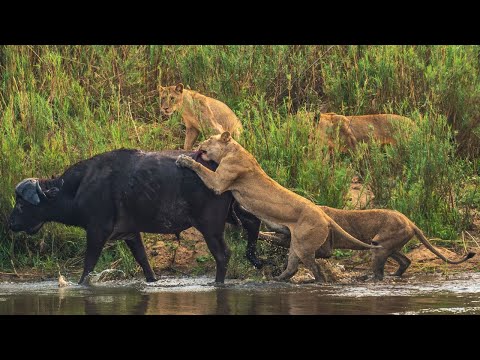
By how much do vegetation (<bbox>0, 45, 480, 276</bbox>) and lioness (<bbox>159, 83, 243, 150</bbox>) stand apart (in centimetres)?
19

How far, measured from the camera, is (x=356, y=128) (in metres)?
15.3

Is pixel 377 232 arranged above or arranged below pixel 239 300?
above

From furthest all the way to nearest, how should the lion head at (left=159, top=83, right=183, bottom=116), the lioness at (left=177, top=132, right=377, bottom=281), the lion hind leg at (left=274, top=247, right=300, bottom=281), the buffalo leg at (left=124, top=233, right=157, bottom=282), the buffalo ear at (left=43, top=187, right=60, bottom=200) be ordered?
the lion head at (left=159, top=83, right=183, bottom=116) < the buffalo leg at (left=124, top=233, right=157, bottom=282) < the buffalo ear at (left=43, top=187, right=60, bottom=200) < the lion hind leg at (left=274, top=247, right=300, bottom=281) < the lioness at (left=177, top=132, right=377, bottom=281)

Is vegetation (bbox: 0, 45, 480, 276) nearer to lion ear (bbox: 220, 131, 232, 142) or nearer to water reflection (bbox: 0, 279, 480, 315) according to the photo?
water reflection (bbox: 0, 279, 480, 315)

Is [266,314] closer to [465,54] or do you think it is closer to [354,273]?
[354,273]

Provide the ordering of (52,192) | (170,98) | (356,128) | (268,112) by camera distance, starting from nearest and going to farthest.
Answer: (52,192) < (268,112) < (356,128) < (170,98)

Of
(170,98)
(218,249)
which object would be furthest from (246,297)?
(170,98)

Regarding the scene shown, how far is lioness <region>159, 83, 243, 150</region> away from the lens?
15.2 metres

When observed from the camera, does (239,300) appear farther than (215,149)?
No

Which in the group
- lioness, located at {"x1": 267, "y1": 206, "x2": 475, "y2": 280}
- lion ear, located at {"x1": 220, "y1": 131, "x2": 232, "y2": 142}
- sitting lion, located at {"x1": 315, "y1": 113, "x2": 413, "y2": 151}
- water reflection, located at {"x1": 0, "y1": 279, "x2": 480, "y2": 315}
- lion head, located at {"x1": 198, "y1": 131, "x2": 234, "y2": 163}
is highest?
sitting lion, located at {"x1": 315, "y1": 113, "x2": 413, "y2": 151}

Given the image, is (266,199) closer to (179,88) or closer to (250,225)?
(250,225)

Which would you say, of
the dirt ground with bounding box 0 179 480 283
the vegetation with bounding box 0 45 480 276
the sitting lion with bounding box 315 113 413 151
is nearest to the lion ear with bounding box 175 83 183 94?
the vegetation with bounding box 0 45 480 276

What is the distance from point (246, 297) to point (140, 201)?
1760 mm

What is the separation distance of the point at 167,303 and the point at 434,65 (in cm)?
663
